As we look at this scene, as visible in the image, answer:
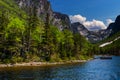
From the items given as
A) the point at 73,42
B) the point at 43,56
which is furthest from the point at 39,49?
the point at 73,42

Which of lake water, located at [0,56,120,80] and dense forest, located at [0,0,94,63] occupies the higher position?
dense forest, located at [0,0,94,63]

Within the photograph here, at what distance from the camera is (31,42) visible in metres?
132

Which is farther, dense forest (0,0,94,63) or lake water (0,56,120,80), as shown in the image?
dense forest (0,0,94,63)

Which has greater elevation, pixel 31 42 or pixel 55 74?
pixel 31 42

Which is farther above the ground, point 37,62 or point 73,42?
point 73,42

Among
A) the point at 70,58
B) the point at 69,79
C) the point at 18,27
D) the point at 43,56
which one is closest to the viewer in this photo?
the point at 69,79

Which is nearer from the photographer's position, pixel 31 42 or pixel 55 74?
pixel 55 74

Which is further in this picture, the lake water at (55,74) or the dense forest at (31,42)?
the dense forest at (31,42)

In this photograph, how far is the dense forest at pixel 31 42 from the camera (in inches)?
4574

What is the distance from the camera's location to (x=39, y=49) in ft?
449

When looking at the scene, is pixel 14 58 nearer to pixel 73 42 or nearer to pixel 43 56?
pixel 43 56

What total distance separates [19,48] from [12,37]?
7054 millimetres

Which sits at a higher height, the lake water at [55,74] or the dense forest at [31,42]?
the dense forest at [31,42]

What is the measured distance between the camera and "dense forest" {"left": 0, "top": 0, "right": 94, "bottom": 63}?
116188mm
